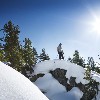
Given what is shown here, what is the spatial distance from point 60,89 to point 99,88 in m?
6.56

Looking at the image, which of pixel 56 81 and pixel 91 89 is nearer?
pixel 91 89

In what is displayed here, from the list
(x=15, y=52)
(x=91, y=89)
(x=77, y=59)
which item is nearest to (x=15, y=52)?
(x=15, y=52)

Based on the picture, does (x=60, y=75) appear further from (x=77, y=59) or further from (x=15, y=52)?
(x=77, y=59)

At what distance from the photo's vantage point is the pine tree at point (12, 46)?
38750 millimetres

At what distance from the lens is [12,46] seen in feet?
135

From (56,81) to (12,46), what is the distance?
11750mm

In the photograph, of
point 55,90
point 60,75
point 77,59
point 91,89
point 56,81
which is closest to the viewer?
point 55,90

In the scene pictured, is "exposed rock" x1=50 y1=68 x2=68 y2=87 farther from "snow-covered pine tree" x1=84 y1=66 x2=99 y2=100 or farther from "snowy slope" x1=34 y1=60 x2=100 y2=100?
"snow-covered pine tree" x1=84 y1=66 x2=99 y2=100

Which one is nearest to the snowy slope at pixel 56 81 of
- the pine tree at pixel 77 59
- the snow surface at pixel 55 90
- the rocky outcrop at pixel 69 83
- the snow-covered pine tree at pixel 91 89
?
the snow surface at pixel 55 90

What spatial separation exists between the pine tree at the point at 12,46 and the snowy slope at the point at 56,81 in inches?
154

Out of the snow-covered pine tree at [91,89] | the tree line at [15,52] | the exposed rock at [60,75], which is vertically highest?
the tree line at [15,52]

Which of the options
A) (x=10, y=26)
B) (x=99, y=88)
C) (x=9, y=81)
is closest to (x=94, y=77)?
(x=99, y=88)

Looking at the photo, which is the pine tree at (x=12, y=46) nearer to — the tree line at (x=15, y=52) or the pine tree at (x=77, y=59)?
the tree line at (x=15, y=52)

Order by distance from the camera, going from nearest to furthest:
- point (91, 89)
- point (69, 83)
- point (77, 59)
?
point (91, 89)
point (69, 83)
point (77, 59)
